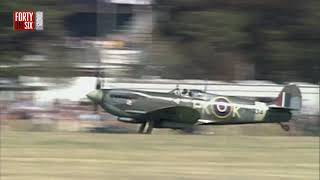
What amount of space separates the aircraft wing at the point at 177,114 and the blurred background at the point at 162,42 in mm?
5963

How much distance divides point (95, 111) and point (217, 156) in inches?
576

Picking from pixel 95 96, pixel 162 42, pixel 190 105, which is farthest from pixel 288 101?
pixel 162 42

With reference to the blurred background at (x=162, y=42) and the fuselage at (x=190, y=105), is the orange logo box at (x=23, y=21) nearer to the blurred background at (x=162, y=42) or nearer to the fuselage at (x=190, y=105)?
the blurred background at (x=162, y=42)

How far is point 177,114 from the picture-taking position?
21.1 m

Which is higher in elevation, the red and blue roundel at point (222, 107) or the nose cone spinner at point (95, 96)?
the nose cone spinner at point (95, 96)

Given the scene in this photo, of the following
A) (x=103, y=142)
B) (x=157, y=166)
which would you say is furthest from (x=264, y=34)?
(x=157, y=166)

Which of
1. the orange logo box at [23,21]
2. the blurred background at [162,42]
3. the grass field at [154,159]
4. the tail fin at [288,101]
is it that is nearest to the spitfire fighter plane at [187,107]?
the tail fin at [288,101]

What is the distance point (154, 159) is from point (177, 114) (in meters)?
13.5

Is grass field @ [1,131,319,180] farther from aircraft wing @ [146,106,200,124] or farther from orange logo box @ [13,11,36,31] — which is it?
aircraft wing @ [146,106,200,124]

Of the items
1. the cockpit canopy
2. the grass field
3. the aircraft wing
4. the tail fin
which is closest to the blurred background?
the grass field

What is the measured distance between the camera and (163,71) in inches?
493

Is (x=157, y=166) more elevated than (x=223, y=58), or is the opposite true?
(x=223, y=58)

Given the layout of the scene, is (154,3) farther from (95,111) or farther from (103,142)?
(95,111)

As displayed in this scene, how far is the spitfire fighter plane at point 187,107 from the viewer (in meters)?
20.9
